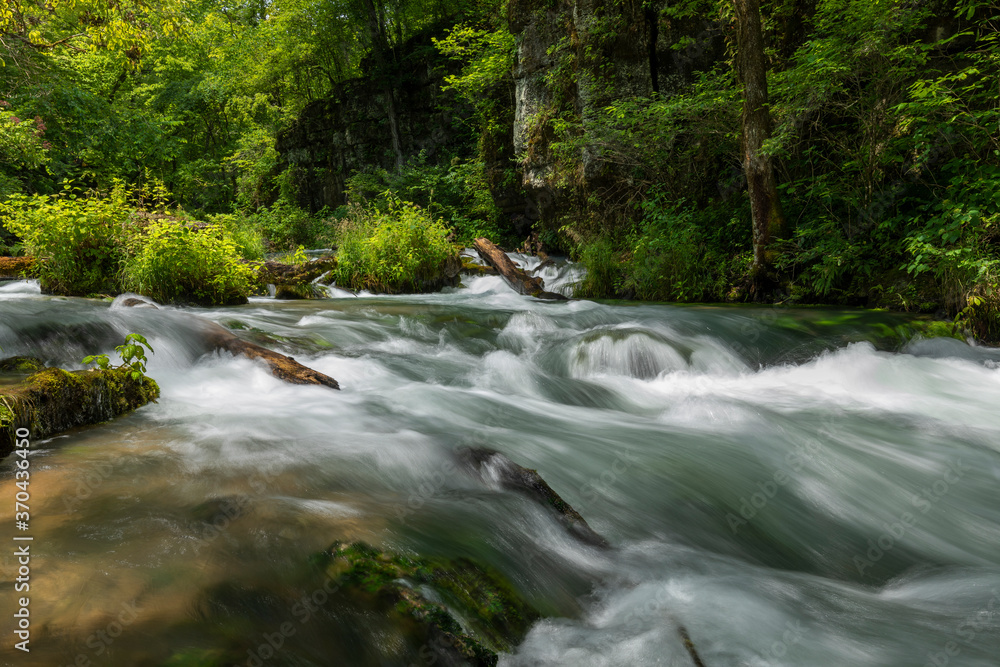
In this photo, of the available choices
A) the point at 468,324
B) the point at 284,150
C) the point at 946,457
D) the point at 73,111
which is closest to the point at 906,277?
the point at 946,457

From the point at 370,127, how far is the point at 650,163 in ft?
55.1

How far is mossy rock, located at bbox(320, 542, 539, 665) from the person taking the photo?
5.49 ft

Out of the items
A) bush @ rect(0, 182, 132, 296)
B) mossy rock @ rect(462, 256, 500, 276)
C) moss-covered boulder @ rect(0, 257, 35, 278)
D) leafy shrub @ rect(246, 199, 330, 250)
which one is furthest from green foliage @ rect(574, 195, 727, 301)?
leafy shrub @ rect(246, 199, 330, 250)

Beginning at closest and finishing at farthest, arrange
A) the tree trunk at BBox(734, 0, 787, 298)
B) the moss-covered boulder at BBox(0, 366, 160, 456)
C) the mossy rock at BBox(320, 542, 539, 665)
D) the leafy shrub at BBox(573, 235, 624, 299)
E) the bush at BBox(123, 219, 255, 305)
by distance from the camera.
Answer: the mossy rock at BBox(320, 542, 539, 665), the moss-covered boulder at BBox(0, 366, 160, 456), the tree trunk at BBox(734, 0, 787, 298), the bush at BBox(123, 219, 255, 305), the leafy shrub at BBox(573, 235, 624, 299)

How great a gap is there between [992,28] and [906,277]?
319cm

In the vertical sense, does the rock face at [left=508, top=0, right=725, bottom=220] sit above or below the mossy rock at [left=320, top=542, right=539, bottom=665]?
above

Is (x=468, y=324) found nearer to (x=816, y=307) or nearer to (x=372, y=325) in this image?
(x=372, y=325)

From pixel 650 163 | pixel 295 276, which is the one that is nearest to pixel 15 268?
pixel 295 276

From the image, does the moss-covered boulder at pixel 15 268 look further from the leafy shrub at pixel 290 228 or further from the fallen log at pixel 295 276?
the leafy shrub at pixel 290 228

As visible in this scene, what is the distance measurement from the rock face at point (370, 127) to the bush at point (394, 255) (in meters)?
12.0

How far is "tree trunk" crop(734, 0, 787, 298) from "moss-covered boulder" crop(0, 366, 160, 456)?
777 centimetres

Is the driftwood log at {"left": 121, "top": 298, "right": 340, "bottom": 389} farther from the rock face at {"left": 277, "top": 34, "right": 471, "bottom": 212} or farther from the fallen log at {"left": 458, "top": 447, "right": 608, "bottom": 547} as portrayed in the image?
the rock face at {"left": 277, "top": 34, "right": 471, "bottom": 212}

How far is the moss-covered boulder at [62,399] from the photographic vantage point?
287cm

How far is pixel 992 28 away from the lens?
6938 millimetres
